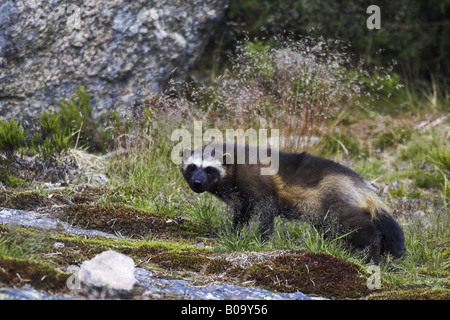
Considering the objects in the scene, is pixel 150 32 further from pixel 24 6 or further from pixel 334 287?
pixel 334 287

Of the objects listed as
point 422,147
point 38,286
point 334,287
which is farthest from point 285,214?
point 422,147

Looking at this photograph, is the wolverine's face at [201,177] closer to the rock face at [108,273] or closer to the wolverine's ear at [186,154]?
the wolverine's ear at [186,154]

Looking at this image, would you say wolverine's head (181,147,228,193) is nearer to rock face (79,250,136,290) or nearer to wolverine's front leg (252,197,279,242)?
wolverine's front leg (252,197,279,242)

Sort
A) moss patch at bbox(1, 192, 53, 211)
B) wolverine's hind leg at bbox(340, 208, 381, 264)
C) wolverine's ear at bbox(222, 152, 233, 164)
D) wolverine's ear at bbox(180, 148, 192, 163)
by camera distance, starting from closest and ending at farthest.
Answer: wolverine's hind leg at bbox(340, 208, 381, 264) → moss patch at bbox(1, 192, 53, 211) → wolverine's ear at bbox(222, 152, 233, 164) → wolverine's ear at bbox(180, 148, 192, 163)

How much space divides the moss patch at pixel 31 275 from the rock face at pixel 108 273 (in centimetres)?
12

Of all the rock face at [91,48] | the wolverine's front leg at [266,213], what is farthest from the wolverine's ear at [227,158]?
the rock face at [91,48]

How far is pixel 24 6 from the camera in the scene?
7.21m

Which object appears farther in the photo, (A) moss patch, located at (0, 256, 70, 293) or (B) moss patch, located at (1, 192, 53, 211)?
(B) moss patch, located at (1, 192, 53, 211)

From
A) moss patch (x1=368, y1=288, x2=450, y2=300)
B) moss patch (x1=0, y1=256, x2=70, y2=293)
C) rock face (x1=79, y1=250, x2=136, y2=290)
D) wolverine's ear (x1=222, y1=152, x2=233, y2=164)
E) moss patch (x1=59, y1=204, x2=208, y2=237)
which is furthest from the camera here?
wolverine's ear (x1=222, y1=152, x2=233, y2=164)

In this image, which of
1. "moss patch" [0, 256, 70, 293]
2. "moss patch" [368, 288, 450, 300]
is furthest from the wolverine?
"moss patch" [0, 256, 70, 293]

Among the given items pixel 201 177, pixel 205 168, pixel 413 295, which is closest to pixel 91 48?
pixel 205 168

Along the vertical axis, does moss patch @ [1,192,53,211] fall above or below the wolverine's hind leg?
above

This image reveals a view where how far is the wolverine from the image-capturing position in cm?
456

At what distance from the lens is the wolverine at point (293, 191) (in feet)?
15.0
